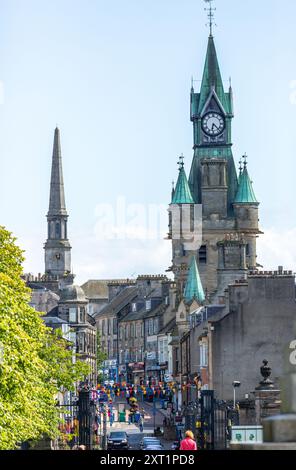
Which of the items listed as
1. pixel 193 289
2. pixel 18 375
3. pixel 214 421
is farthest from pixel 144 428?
pixel 18 375

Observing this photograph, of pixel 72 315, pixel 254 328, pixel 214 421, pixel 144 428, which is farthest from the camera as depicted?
pixel 72 315

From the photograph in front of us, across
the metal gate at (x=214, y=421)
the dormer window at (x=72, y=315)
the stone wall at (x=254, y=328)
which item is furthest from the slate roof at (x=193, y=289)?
the metal gate at (x=214, y=421)

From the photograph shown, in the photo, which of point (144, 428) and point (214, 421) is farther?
point (144, 428)

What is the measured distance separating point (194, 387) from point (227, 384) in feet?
76.5

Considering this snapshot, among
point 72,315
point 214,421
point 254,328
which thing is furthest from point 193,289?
point 214,421

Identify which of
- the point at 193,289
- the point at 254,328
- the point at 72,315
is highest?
the point at 193,289

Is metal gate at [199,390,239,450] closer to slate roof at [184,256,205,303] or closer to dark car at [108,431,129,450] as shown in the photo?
dark car at [108,431,129,450]

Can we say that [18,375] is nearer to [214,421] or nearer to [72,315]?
[214,421]

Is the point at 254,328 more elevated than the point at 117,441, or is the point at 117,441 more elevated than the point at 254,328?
the point at 254,328

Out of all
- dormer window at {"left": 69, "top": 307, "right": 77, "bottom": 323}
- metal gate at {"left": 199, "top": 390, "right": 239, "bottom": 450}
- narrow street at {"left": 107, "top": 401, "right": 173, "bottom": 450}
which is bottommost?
metal gate at {"left": 199, "top": 390, "right": 239, "bottom": 450}

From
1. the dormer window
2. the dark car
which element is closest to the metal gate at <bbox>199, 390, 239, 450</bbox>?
the dark car

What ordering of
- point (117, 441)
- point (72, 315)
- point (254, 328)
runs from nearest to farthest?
point (117, 441) < point (254, 328) < point (72, 315)
